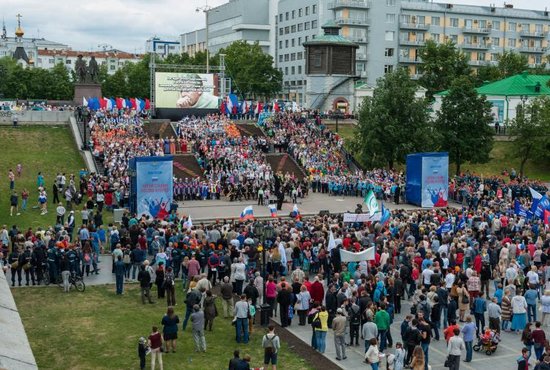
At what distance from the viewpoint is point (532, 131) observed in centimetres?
5384

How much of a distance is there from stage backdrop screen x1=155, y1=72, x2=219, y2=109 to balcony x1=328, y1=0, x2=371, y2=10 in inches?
1657

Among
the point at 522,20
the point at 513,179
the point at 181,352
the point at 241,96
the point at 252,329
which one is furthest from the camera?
the point at 522,20

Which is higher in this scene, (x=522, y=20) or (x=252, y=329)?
(x=522, y=20)

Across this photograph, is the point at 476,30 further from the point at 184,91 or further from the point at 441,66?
the point at 184,91

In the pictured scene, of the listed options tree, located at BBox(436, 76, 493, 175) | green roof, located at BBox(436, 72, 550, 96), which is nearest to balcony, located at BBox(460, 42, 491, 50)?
green roof, located at BBox(436, 72, 550, 96)

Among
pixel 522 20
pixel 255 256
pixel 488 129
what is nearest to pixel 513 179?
pixel 488 129

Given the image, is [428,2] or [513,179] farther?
[428,2]

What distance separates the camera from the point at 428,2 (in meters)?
104

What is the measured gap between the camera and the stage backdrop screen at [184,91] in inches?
2160

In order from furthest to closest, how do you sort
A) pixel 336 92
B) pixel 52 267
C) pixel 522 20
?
pixel 522 20
pixel 336 92
pixel 52 267

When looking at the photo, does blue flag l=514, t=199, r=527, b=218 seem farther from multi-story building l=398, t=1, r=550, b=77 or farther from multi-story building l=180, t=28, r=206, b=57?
multi-story building l=180, t=28, r=206, b=57

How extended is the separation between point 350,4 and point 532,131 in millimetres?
45025

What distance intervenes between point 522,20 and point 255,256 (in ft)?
322

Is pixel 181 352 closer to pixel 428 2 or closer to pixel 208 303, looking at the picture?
pixel 208 303
